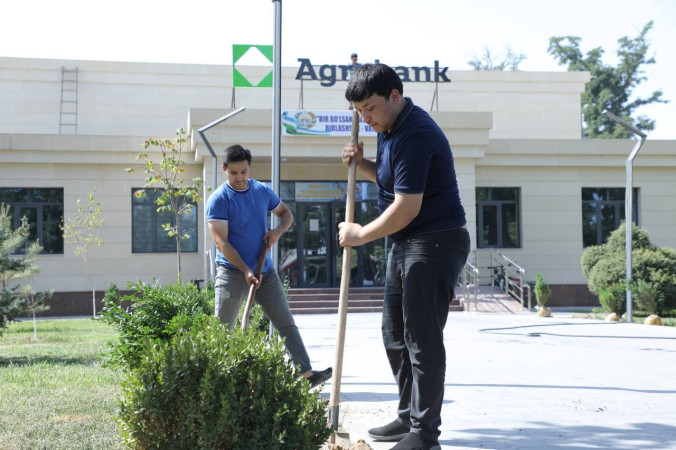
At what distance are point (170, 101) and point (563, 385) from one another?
82.6ft

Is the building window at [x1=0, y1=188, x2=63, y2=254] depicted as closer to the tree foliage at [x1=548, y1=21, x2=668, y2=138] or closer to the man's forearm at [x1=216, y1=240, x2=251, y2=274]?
the man's forearm at [x1=216, y1=240, x2=251, y2=274]

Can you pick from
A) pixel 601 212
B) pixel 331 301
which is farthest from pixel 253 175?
pixel 601 212

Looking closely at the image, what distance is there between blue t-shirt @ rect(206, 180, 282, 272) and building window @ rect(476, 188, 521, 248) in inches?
773

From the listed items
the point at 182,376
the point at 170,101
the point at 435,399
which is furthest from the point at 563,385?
the point at 170,101

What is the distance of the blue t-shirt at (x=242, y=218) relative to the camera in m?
5.53

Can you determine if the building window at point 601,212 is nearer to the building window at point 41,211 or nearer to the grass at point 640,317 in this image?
the grass at point 640,317

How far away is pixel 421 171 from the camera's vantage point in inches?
149

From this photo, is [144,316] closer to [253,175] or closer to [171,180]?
[171,180]

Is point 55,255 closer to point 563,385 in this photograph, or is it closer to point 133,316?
point 133,316

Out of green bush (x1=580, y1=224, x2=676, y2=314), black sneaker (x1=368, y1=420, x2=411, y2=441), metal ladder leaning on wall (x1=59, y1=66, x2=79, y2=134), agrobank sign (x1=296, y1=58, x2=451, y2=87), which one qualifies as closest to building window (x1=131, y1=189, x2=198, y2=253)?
agrobank sign (x1=296, y1=58, x2=451, y2=87)

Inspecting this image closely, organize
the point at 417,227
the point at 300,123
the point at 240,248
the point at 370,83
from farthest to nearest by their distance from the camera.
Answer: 1. the point at 300,123
2. the point at 240,248
3. the point at 417,227
4. the point at 370,83

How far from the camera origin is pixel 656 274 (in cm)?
1769

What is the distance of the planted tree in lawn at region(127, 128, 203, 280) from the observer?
20.8 meters

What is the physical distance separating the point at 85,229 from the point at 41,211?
1510 millimetres
